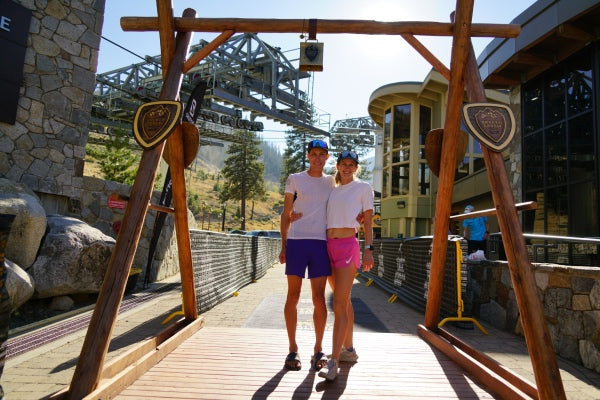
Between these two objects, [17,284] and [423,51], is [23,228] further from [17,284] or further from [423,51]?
[423,51]

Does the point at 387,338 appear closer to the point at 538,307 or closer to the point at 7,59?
the point at 538,307

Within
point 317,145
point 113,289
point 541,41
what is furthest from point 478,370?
point 541,41

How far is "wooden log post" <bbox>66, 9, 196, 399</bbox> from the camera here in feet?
7.32

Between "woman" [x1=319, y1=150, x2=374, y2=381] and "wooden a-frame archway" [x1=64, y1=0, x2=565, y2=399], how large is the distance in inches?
35.3

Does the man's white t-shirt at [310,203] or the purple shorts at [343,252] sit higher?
the man's white t-shirt at [310,203]

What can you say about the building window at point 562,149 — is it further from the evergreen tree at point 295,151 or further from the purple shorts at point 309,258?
the evergreen tree at point 295,151

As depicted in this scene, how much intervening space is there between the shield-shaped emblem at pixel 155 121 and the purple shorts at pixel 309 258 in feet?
4.20

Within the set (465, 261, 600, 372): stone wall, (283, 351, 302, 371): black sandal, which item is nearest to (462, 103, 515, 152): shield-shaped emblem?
(465, 261, 600, 372): stone wall

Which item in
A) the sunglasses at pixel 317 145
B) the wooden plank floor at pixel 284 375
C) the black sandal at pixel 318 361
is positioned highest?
the sunglasses at pixel 317 145

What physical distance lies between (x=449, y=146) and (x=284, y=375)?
92.5 inches

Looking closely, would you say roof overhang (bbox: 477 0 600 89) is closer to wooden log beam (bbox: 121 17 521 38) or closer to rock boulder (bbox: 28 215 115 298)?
wooden log beam (bbox: 121 17 521 38)

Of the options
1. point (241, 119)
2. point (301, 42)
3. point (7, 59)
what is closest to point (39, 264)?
point (7, 59)

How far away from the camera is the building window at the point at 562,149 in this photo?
755 cm

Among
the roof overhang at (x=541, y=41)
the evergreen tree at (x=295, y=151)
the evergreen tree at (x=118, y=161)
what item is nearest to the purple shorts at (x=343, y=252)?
the roof overhang at (x=541, y=41)
